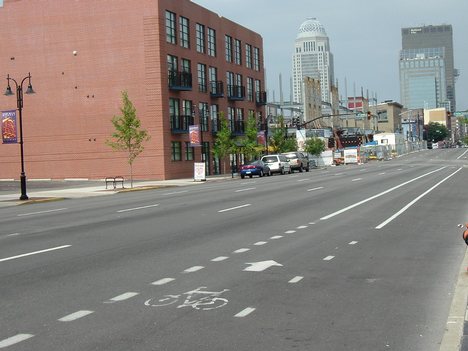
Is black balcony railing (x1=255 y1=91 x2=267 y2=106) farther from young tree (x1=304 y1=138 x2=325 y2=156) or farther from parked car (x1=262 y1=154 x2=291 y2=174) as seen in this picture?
parked car (x1=262 y1=154 x2=291 y2=174)

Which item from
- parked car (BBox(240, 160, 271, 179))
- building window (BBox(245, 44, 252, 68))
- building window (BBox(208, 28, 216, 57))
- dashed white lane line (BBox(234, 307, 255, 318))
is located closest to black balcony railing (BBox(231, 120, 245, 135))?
building window (BBox(245, 44, 252, 68))

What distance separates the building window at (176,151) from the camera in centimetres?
5491

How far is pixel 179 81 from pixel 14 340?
50.4 meters

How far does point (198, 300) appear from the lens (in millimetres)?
7648

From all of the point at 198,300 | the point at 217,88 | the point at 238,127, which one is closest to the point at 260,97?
the point at 238,127

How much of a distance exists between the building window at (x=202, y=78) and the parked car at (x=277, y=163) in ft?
32.4

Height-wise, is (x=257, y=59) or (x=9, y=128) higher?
(x=257, y=59)

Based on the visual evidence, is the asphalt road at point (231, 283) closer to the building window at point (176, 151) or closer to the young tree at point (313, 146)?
the building window at point (176, 151)

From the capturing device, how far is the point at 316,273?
9344 millimetres

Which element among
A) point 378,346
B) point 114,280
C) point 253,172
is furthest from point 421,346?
point 253,172

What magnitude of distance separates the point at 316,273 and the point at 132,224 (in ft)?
26.4

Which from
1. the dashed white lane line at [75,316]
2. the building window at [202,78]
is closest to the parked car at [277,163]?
the building window at [202,78]

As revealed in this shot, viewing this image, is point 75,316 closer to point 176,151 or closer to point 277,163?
point 176,151

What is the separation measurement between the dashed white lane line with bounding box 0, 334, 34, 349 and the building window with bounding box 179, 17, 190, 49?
52943 mm
